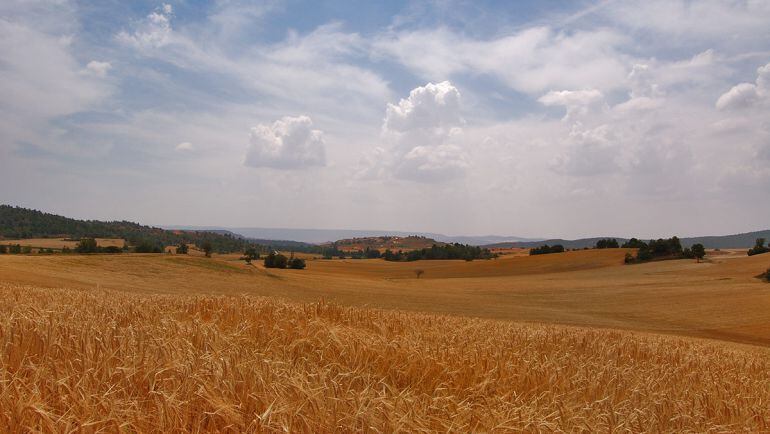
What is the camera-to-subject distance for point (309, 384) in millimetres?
3283

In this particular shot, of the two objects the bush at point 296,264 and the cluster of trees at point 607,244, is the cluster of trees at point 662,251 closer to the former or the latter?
the cluster of trees at point 607,244

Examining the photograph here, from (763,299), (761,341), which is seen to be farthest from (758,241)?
(761,341)

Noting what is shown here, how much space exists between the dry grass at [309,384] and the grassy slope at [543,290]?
17.2 m

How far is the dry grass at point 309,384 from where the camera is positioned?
285 centimetres

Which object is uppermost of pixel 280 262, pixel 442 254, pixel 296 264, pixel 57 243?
pixel 57 243

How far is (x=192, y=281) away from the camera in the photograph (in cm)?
3981

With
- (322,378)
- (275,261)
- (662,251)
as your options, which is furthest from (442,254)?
(322,378)

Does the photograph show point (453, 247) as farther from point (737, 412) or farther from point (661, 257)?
point (737, 412)

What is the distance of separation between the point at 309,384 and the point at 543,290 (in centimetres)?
5397

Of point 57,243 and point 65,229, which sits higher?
point 65,229

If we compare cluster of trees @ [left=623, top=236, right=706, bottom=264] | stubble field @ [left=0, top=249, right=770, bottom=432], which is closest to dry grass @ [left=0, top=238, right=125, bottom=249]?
cluster of trees @ [left=623, top=236, right=706, bottom=264]

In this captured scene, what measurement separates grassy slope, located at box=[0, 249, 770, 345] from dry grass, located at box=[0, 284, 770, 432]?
1723cm

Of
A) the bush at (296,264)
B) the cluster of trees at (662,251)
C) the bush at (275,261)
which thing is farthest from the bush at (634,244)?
the bush at (275,261)

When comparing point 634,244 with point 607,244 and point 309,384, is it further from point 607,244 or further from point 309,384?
point 309,384
